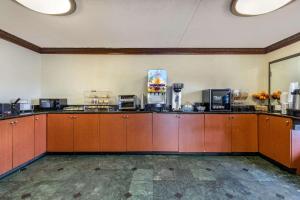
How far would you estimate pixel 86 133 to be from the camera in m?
3.84

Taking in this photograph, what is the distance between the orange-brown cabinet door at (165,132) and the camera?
3850 mm

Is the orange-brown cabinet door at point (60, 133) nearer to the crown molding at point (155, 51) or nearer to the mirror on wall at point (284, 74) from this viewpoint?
the crown molding at point (155, 51)

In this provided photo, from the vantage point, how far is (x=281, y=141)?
3111 millimetres

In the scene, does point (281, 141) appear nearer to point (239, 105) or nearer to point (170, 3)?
point (239, 105)

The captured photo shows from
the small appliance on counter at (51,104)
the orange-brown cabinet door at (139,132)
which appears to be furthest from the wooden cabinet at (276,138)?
the small appliance on counter at (51,104)

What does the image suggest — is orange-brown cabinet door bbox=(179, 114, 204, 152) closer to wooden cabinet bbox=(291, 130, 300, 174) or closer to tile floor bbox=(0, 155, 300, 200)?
tile floor bbox=(0, 155, 300, 200)

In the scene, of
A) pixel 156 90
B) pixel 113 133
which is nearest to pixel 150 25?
pixel 156 90

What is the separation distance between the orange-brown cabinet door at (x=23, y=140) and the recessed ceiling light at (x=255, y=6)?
145 inches

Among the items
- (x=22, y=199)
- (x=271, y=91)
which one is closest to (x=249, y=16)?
(x=271, y=91)

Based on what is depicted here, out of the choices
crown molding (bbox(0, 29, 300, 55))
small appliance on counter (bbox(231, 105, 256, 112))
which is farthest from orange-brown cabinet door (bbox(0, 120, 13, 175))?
small appliance on counter (bbox(231, 105, 256, 112))

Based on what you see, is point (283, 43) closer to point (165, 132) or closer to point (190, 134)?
point (190, 134)

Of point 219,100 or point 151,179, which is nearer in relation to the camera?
point 151,179

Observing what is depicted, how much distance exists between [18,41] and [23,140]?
197 centimetres

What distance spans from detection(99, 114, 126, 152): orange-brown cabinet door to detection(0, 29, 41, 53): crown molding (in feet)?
7.19
